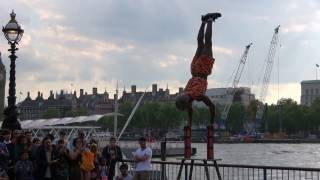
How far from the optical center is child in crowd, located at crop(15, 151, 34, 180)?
1628cm

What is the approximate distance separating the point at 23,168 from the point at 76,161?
1.66m

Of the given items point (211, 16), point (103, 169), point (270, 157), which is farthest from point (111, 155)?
point (270, 157)

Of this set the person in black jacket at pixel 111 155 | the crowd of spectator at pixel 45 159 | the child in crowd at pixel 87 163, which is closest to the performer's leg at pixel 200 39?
the crowd of spectator at pixel 45 159

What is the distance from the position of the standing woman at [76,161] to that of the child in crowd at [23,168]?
1312 millimetres

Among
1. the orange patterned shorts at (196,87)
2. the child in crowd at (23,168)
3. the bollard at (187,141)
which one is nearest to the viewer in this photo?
the child in crowd at (23,168)

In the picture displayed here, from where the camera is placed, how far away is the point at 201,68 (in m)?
16.7

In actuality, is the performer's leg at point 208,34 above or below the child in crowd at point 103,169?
above

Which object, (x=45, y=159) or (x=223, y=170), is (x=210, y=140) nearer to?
(x=223, y=170)

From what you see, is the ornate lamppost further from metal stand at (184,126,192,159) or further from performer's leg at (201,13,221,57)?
performer's leg at (201,13,221,57)

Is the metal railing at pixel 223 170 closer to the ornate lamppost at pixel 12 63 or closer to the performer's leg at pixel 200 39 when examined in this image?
A: the performer's leg at pixel 200 39

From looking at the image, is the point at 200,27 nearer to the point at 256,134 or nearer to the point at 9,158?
the point at 9,158

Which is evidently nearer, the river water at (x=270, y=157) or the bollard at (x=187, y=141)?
the bollard at (x=187, y=141)

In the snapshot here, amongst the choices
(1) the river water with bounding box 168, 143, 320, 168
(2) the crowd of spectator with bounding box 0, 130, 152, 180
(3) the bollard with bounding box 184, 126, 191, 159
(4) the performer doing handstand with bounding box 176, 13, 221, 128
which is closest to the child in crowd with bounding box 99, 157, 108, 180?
(2) the crowd of spectator with bounding box 0, 130, 152, 180

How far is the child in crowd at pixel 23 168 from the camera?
16281mm
